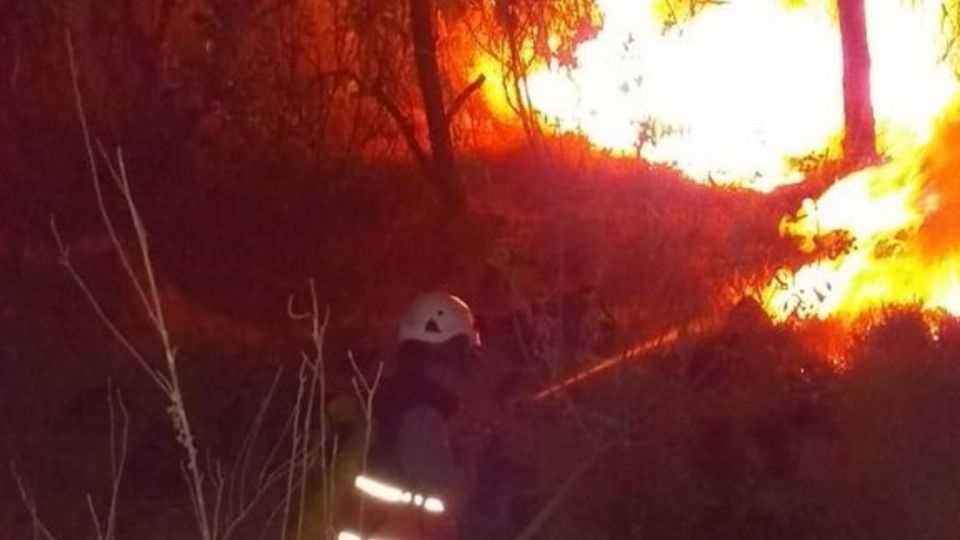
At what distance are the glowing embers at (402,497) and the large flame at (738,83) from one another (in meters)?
8.04

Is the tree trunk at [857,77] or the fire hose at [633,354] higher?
the tree trunk at [857,77]

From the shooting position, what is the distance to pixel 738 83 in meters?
15.4

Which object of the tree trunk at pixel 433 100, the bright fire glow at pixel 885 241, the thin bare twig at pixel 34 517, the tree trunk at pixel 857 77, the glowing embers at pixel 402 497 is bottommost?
the thin bare twig at pixel 34 517

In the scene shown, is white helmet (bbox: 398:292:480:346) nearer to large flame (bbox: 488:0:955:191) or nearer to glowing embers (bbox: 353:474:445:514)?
glowing embers (bbox: 353:474:445:514)

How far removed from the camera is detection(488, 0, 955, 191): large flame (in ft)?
45.5

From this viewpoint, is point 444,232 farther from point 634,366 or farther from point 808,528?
point 808,528

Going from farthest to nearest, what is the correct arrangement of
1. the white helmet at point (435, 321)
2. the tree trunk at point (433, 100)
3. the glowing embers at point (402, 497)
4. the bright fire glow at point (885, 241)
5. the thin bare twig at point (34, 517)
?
the tree trunk at point (433, 100)
the bright fire glow at point (885, 241)
the white helmet at point (435, 321)
the glowing embers at point (402, 497)
the thin bare twig at point (34, 517)

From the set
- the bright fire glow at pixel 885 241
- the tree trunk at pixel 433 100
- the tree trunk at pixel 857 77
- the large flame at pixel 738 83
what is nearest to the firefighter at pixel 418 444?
the bright fire glow at pixel 885 241

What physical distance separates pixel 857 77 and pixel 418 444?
28.2 ft

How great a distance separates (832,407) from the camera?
8.46m

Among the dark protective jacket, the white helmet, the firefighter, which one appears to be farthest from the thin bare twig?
the white helmet

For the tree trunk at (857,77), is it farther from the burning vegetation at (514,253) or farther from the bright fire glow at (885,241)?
the bright fire glow at (885,241)

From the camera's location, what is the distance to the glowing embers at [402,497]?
5.49 meters

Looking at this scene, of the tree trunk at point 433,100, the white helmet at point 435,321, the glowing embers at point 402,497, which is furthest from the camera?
the tree trunk at point 433,100
